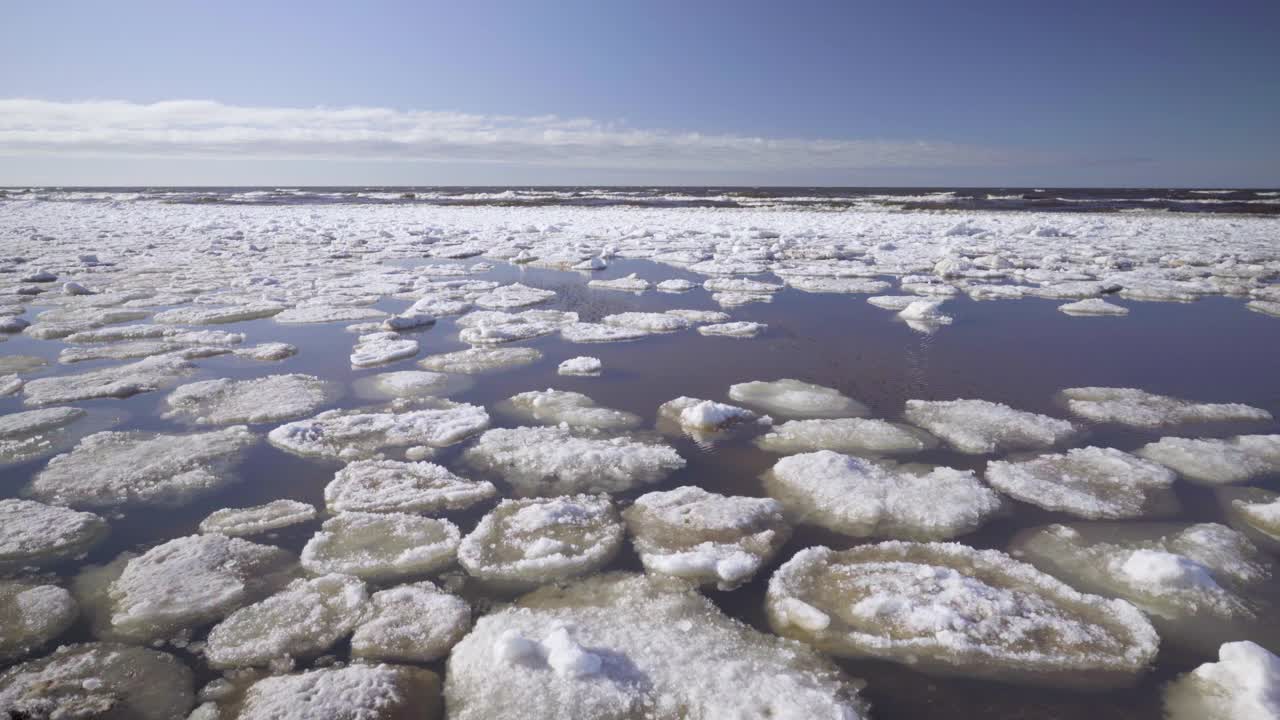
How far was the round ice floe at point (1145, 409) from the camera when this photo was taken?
3.87 m

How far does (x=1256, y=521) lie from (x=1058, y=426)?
42.3 inches

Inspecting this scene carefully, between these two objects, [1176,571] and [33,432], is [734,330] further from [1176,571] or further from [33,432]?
[33,432]

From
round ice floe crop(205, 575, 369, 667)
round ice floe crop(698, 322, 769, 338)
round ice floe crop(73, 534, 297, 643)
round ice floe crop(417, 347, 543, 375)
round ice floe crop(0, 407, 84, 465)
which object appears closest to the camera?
round ice floe crop(205, 575, 369, 667)

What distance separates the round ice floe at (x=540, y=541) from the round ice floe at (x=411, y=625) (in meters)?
0.19

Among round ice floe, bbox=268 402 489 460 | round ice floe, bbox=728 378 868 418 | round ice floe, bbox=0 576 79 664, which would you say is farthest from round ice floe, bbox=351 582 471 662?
round ice floe, bbox=728 378 868 418

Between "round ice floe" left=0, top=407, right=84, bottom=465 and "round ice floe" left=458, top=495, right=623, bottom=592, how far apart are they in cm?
275

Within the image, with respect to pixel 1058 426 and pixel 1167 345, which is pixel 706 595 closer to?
pixel 1058 426

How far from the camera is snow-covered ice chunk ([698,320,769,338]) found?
609cm

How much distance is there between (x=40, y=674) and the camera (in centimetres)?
185

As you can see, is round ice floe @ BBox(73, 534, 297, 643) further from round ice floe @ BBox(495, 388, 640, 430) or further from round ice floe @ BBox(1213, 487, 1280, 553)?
round ice floe @ BBox(1213, 487, 1280, 553)

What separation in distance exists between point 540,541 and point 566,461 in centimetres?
78

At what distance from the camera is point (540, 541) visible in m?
2.50

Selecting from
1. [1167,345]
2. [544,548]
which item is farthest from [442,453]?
[1167,345]

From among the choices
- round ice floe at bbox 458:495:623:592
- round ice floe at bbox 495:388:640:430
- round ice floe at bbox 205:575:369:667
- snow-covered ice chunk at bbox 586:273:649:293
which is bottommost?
round ice floe at bbox 205:575:369:667
